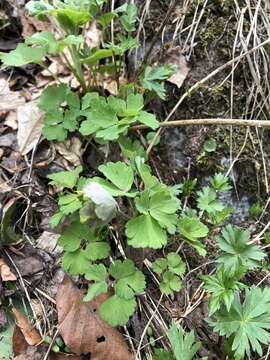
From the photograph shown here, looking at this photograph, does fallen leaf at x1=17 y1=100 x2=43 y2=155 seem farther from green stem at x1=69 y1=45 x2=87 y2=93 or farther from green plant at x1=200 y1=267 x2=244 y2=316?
green plant at x1=200 y1=267 x2=244 y2=316

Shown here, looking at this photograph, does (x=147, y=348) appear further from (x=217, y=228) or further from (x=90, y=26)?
A: (x=90, y=26)

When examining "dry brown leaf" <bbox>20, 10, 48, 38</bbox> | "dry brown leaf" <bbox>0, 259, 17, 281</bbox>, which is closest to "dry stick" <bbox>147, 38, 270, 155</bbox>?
"dry brown leaf" <bbox>0, 259, 17, 281</bbox>

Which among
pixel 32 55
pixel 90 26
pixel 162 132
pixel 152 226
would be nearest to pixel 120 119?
pixel 162 132

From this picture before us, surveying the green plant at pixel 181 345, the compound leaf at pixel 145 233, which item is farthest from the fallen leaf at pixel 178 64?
the green plant at pixel 181 345

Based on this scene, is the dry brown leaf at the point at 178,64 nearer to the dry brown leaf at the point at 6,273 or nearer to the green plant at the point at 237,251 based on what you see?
the green plant at the point at 237,251

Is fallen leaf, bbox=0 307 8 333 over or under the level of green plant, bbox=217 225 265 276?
under

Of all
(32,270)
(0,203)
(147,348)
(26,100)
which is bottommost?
(147,348)
